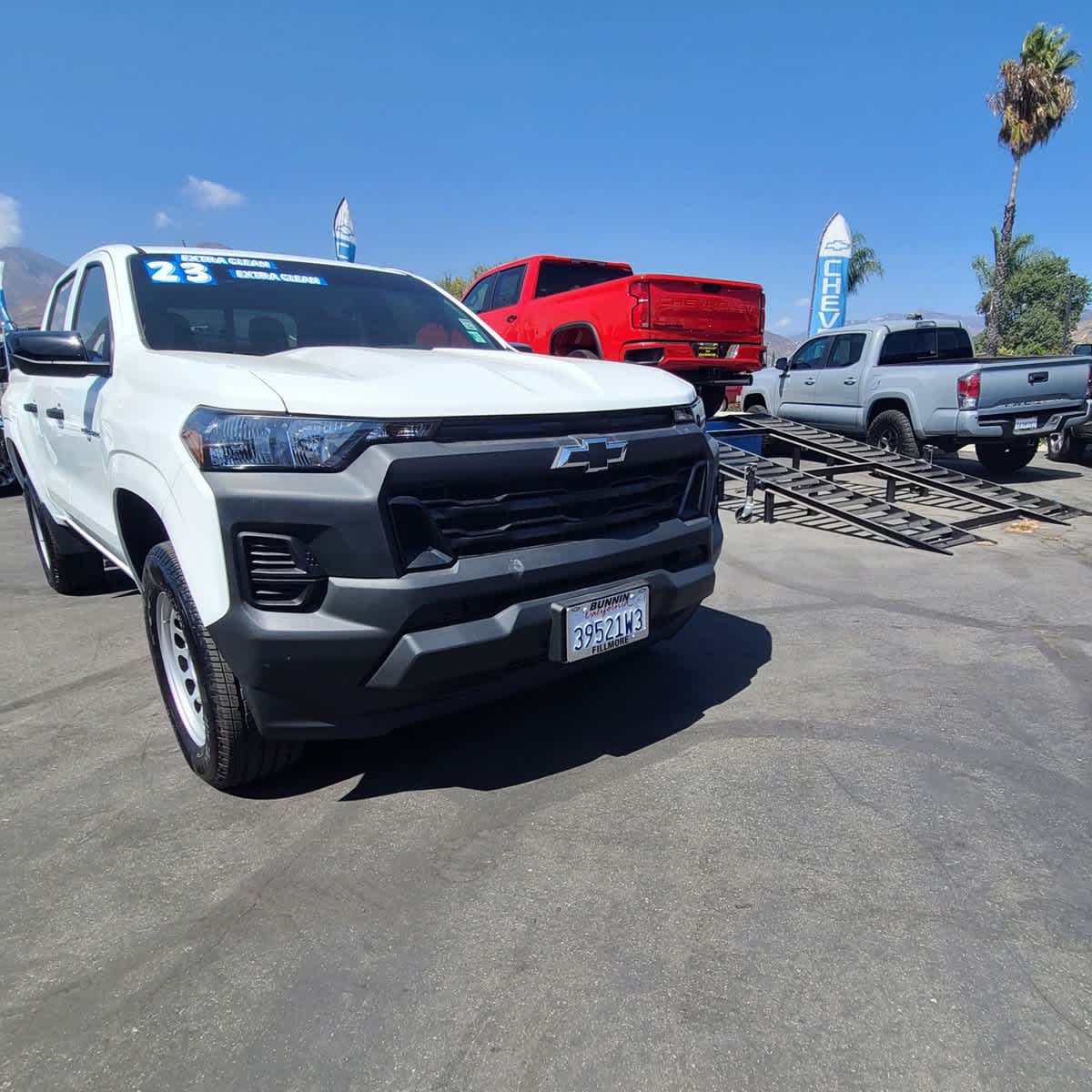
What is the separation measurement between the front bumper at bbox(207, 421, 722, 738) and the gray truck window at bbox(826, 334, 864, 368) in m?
9.89

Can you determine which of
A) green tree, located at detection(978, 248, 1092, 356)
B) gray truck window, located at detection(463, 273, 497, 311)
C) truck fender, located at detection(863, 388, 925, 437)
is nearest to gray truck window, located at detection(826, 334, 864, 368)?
truck fender, located at detection(863, 388, 925, 437)

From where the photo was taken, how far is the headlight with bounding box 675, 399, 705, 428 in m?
3.20

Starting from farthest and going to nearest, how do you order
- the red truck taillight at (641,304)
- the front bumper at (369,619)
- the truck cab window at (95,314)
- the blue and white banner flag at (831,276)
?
the blue and white banner flag at (831,276) < the red truck taillight at (641,304) < the truck cab window at (95,314) < the front bumper at (369,619)

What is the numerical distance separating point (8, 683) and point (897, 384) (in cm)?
981

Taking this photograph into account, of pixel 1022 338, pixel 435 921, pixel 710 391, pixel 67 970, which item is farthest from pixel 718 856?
pixel 1022 338

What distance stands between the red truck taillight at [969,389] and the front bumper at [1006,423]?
0.24 feet

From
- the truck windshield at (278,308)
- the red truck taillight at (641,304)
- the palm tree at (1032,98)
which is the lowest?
the truck windshield at (278,308)

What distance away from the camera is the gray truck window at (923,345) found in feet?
35.7

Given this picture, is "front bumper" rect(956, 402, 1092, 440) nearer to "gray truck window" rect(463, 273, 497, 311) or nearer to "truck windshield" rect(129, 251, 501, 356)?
"gray truck window" rect(463, 273, 497, 311)

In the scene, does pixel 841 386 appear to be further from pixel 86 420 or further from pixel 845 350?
pixel 86 420

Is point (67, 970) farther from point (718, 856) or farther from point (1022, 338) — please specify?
point (1022, 338)

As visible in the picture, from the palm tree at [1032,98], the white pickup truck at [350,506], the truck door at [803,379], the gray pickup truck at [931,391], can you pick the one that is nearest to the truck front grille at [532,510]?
the white pickup truck at [350,506]

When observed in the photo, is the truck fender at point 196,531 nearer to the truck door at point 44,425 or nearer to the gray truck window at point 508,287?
the truck door at point 44,425

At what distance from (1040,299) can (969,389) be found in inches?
2655
